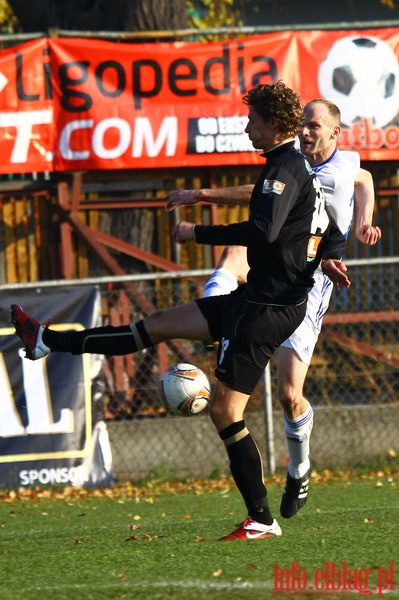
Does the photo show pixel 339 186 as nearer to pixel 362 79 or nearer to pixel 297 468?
pixel 297 468

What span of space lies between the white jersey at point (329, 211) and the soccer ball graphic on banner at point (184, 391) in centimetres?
83

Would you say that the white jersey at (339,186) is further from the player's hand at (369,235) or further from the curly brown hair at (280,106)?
the curly brown hair at (280,106)

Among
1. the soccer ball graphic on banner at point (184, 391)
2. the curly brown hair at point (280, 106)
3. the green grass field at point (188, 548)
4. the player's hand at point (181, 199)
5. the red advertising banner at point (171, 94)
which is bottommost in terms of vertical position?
the green grass field at point (188, 548)

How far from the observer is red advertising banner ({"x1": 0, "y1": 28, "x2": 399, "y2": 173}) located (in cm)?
1280

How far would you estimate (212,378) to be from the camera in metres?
12.0

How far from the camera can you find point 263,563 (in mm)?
5988

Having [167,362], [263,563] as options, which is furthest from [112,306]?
[263,563]

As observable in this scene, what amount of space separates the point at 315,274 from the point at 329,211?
0.42 m

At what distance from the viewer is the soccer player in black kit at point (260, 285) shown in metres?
6.56

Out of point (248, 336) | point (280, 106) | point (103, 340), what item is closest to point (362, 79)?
point (280, 106)

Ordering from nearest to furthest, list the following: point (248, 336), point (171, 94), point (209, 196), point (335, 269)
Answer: point (248, 336) < point (335, 269) < point (209, 196) < point (171, 94)

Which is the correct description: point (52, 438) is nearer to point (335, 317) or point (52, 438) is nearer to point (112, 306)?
point (112, 306)

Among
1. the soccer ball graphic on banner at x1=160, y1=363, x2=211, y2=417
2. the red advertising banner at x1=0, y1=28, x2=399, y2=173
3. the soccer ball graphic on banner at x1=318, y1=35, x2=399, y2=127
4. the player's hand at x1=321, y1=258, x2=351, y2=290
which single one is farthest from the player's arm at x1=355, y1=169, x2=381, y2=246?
the soccer ball graphic on banner at x1=318, y1=35, x2=399, y2=127

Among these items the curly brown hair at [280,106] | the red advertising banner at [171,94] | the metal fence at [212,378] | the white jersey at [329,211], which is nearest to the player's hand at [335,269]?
the white jersey at [329,211]
